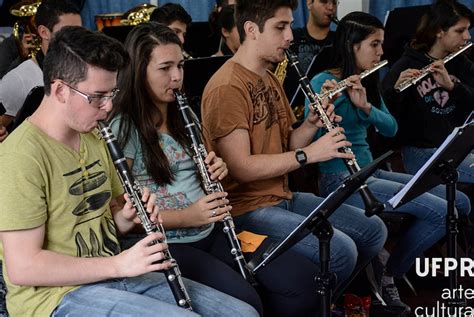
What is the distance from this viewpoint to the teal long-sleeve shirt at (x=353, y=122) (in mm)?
2801

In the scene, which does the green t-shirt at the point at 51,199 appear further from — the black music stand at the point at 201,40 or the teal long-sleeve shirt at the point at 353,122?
the black music stand at the point at 201,40

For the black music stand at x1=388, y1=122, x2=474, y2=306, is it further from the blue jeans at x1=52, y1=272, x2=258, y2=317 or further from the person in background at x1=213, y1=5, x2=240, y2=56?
the person in background at x1=213, y1=5, x2=240, y2=56

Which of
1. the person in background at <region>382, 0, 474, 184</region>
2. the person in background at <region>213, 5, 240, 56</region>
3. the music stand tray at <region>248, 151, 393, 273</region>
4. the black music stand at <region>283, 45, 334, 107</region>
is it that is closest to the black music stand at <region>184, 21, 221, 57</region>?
the person in background at <region>213, 5, 240, 56</region>

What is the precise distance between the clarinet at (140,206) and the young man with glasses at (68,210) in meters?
0.02

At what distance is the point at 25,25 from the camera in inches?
136

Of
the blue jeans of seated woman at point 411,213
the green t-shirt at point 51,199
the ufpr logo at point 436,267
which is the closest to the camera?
the green t-shirt at point 51,199

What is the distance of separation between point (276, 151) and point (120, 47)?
0.93 meters

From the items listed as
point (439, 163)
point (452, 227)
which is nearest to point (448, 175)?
point (439, 163)

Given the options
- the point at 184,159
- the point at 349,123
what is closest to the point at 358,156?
the point at 349,123

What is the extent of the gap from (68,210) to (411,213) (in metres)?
1.56

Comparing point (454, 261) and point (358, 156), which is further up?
point (358, 156)

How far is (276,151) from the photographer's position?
2516 mm

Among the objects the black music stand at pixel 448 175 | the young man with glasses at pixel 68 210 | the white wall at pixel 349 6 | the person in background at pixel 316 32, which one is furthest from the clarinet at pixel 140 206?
the white wall at pixel 349 6

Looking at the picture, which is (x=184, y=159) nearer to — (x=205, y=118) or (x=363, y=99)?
(x=205, y=118)
